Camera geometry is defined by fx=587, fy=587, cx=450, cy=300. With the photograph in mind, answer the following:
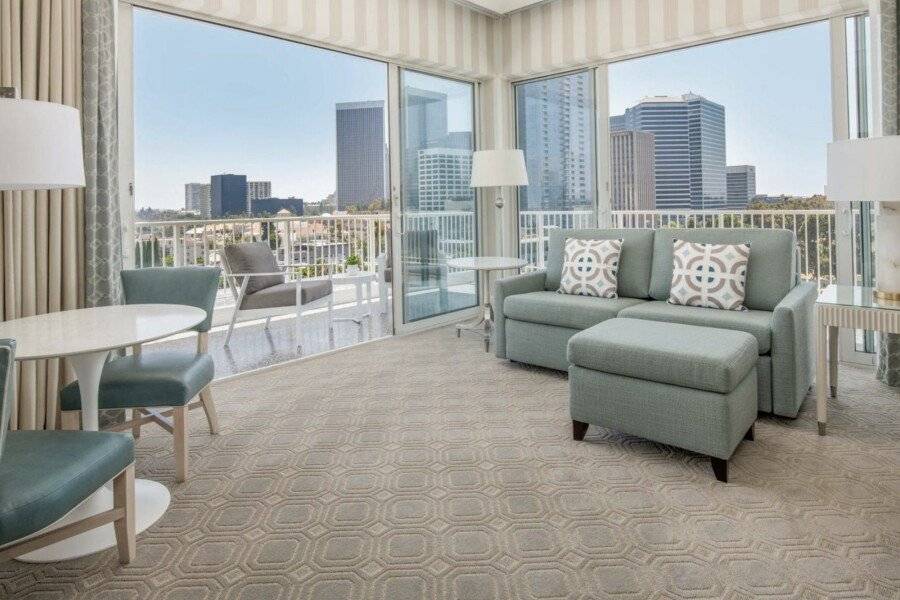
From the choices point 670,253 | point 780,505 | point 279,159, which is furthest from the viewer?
point 279,159

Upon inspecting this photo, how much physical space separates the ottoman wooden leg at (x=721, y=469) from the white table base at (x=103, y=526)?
6.80ft

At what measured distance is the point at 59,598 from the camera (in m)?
1.64

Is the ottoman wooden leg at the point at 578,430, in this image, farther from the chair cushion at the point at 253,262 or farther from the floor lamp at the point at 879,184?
the chair cushion at the point at 253,262

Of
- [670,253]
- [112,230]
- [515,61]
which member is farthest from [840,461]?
[515,61]

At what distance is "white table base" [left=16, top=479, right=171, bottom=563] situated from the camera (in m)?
1.83

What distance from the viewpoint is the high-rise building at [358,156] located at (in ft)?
23.8

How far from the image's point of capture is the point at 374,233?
712cm

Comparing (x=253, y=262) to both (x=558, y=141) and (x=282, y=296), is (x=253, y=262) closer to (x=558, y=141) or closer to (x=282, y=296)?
(x=282, y=296)

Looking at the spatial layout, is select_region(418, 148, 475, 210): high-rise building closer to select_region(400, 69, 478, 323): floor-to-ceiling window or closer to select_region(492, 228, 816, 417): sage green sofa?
select_region(400, 69, 478, 323): floor-to-ceiling window

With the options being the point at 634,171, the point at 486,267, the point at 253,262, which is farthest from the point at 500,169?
the point at 634,171

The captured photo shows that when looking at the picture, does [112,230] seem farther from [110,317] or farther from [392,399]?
[392,399]

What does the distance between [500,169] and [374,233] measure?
9.55ft

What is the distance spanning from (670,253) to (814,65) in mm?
3152

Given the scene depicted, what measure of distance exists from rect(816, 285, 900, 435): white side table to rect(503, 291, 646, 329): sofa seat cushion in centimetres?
110
